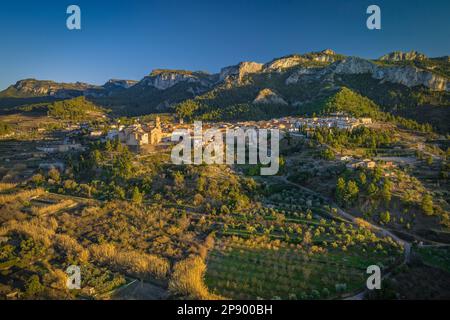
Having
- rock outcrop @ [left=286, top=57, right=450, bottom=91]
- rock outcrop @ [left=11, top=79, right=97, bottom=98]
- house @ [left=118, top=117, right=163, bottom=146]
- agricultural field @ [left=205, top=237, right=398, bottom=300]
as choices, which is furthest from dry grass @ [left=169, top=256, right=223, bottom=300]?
rock outcrop @ [left=11, top=79, right=97, bottom=98]

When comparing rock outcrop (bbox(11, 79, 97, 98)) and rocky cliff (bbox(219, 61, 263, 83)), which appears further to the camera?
rock outcrop (bbox(11, 79, 97, 98))

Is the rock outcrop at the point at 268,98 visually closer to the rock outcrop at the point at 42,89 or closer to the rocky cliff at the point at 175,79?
the rocky cliff at the point at 175,79

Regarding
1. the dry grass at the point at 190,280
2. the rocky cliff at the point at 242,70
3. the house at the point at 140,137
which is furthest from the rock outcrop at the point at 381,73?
the dry grass at the point at 190,280

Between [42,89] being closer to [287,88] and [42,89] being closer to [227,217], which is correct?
[287,88]

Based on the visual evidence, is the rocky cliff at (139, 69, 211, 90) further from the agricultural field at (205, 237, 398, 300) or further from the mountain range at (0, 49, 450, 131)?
the agricultural field at (205, 237, 398, 300)

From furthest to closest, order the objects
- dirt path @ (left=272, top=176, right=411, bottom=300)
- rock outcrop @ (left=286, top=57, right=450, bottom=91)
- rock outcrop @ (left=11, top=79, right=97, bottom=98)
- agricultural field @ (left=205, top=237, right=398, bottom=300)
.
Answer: rock outcrop @ (left=11, top=79, right=97, bottom=98) < rock outcrop @ (left=286, top=57, right=450, bottom=91) < agricultural field @ (left=205, top=237, right=398, bottom=300) < dirt path @ (left=272, top=176, right=411, bottom=300)
